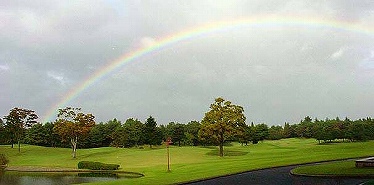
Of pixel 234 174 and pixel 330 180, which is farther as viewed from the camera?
pixel 234 174

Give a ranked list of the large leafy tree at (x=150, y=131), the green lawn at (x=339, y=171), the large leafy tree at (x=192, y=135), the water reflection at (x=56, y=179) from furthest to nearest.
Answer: the large leafy tree at (x=192, y=135) → the large leafy tree at (x=150, y=131) → the water reflection at (x=56, y=179) → the green lawn at (x=339, y=171)

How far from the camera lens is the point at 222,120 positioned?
7881cm

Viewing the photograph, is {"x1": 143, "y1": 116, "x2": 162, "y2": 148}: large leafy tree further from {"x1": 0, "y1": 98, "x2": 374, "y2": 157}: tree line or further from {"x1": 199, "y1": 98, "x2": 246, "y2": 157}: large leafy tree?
{"x1": 199, "y1": 98, "x2": 246, "y2": 157}: large leafy tree

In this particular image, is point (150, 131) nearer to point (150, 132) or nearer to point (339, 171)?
point (150, 132)

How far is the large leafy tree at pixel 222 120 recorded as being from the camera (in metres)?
78.4

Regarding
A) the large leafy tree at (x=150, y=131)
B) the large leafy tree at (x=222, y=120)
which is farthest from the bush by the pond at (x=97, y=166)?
the large leafy tree at (x=150, y=131)

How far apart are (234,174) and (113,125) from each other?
116 m

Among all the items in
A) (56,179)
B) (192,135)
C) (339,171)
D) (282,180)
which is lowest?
(56,179)

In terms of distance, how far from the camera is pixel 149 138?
122 meters

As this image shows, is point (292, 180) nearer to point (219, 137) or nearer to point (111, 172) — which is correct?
point (111, 172)

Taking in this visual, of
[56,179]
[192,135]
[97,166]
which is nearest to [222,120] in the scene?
[97,166]

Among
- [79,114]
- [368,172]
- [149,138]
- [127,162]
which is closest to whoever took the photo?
[368,172]

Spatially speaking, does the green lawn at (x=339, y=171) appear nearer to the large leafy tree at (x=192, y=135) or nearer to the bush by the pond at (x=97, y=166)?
the bush by the pond at (x=97, y=166)

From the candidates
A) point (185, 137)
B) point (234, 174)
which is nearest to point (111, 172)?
point (234, 174)
